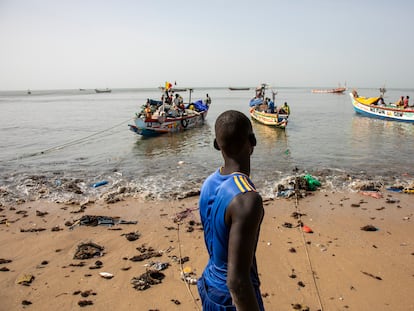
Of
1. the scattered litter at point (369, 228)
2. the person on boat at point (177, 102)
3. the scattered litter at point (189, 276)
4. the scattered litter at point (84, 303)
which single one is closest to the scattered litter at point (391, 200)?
the scattered litter at point (369, 228)

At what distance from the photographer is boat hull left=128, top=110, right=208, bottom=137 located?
798 inches

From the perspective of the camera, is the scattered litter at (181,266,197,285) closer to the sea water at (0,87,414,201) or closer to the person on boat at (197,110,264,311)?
the person on boat at (197,110,264,311)

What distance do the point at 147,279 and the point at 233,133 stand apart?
3.72m

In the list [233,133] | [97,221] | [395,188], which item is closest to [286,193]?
[395,188]

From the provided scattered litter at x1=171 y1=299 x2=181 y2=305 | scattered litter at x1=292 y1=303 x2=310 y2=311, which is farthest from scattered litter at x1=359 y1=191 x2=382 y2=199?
scattered litter at x1=171 y1=299 x2=181 y2=305

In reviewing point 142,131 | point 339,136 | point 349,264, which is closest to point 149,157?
point 142,131

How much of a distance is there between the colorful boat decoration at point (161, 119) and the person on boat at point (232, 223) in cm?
1872

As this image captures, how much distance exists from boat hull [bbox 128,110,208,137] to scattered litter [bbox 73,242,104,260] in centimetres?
1478

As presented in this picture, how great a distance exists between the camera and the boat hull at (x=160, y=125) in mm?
20266

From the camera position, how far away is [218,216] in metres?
1.70

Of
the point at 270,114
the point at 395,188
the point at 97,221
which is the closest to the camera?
the point at 97,221

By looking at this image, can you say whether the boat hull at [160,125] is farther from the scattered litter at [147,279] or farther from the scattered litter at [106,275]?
the scattered litter at [147,279]

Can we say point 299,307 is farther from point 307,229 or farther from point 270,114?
point 270,114

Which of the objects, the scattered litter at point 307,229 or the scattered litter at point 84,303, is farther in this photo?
the scattered litter at point 307,229
